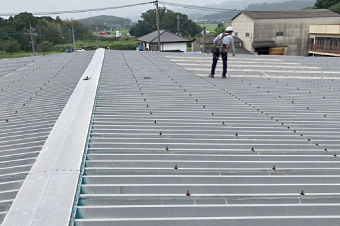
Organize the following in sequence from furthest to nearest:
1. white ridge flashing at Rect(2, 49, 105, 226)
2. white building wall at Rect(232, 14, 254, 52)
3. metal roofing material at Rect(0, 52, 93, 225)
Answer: white building wall at Rect(232, 14, 254, 52) < metal roofing material at Rect(0, 52, 93, 225) < white ridge flashing at Rect(2, 49, 105, 226)

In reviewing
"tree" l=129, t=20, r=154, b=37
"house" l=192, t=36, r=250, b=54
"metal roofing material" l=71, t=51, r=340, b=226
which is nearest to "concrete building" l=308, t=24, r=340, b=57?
"house" l=192, t=36, r=250, b=54

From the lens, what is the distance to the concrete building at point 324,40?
1335 inches

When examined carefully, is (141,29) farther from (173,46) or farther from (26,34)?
(173,46)

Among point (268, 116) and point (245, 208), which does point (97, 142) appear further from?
point (268, 116)

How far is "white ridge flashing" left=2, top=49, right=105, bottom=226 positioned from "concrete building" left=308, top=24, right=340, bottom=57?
34822mm

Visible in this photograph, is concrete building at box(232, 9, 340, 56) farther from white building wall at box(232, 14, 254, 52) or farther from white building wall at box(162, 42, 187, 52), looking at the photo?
white building wall at box(162, 42, 187, 52)

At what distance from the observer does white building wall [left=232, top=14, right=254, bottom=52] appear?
3998cm

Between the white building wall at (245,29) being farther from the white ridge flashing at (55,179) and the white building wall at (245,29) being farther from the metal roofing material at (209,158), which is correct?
the white ridge flashing at (55,179)

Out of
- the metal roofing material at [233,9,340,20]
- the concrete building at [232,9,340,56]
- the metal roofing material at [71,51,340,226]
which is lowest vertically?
the metal roofing material at [71,51,340,226]

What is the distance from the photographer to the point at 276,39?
3991 cm

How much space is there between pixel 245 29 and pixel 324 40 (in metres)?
9.42

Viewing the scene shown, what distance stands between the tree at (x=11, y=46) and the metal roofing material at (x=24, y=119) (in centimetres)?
4684

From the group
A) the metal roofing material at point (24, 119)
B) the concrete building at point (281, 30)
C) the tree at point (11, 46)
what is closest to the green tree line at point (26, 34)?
the tree at point (11, 46)

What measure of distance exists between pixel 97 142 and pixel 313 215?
2.58 meters
